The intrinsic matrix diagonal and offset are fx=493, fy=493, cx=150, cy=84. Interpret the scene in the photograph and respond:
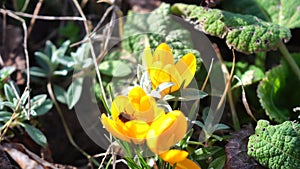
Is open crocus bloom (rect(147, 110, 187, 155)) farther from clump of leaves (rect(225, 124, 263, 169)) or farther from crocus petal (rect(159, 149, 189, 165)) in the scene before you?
clump of leaves (rect(225, 124, 263, 169))

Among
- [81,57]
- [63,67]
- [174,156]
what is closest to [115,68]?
[81,57]

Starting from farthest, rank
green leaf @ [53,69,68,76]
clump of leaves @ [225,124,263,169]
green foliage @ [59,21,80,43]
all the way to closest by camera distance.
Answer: green foliage @ [59,21,80,43] → green leaf @ [53,69,68,76] → clump of leaves @ [225,124,263,169]

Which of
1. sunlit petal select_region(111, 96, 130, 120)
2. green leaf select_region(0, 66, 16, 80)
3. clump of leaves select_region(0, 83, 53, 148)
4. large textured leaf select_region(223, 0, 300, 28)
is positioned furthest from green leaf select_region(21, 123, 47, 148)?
large textured leaf select_region(223, 0, 300, 28)

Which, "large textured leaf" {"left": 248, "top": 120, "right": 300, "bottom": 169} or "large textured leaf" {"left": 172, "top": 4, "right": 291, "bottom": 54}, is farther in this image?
"large textured leaf" {"left": 172, "top": 4, "right": 291, "bottom": 54}

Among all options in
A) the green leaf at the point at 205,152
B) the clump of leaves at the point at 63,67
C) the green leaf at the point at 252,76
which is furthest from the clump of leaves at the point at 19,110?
the green leaf at the point at 252,76

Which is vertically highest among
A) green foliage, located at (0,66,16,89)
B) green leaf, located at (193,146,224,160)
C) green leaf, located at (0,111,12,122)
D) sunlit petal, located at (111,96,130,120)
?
sunlit petal, located at (111,96,130,120)

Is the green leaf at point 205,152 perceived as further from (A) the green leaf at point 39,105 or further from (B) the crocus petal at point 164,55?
(A) the green leaf at point 39,105

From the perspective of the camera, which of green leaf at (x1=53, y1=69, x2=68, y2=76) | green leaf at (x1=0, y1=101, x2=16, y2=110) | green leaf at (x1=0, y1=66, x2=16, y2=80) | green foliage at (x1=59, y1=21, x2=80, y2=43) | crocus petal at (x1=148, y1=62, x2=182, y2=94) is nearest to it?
crocus petal at (x1=148, y1=62, x2=182, y2=94)
